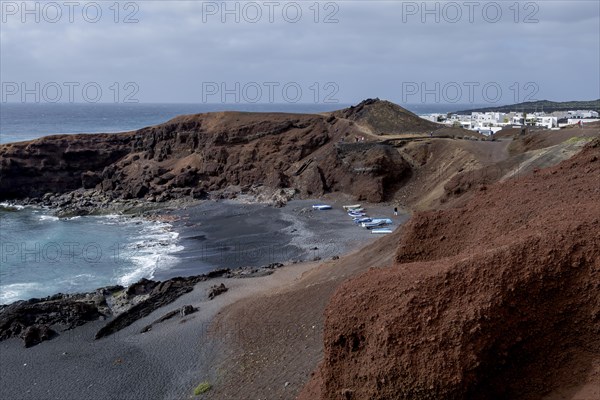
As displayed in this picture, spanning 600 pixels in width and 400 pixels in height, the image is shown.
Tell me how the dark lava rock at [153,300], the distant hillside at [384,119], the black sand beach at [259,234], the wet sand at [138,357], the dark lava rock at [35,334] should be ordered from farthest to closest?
the distant hillside at [384,119], the black sand beach at [259,234], the dark lava rock at [153,300], the dark lava rock at [35,334], the wet sand at [138,357]

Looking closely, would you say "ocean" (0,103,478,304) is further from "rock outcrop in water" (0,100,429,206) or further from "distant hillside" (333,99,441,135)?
"distant hillside" (333,99,441,135)

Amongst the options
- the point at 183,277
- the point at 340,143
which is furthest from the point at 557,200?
the point at 340,143

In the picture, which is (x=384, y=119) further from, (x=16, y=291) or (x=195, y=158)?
(x=16, y=291)

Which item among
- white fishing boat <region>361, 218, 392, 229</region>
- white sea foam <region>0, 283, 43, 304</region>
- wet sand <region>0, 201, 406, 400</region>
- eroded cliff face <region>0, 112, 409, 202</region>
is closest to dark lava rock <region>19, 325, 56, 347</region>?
wet sand <region>0, 201, 406, 400</region>

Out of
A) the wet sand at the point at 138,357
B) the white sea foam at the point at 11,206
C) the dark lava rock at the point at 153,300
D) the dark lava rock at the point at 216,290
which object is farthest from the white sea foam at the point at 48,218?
the dark lava rock at the point at 216,290

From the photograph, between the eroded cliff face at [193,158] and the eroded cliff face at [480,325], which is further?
the eroded cliff face at [193,158]

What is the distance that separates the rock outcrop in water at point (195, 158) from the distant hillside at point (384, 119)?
1.66ft

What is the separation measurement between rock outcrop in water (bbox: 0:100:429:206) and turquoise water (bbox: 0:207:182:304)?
9972 mm

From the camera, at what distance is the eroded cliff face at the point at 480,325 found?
816 cm

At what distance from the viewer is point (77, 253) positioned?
42.3 metres

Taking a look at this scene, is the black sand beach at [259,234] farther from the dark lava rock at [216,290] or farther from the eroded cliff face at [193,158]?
the dark lava rock at [216,290]

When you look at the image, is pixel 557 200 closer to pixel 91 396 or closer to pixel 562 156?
pixel 91 396

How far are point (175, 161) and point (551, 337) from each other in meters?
64.3

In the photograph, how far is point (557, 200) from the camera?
39.3 feet
